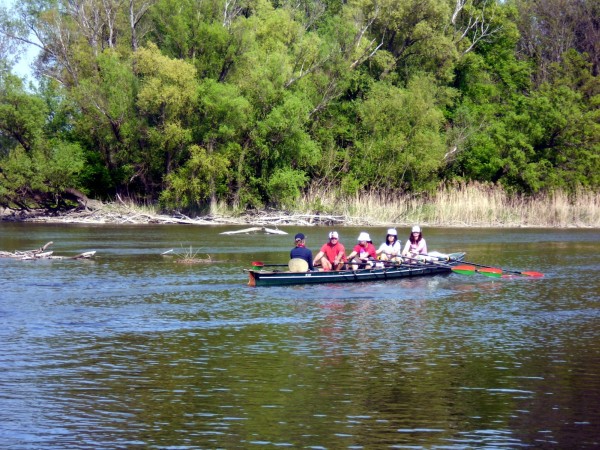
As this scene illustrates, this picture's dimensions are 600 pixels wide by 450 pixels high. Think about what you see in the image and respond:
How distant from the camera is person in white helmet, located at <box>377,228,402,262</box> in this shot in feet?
101

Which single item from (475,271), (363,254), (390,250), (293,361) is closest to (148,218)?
(390,250)

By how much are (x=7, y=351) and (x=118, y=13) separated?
52.2 m

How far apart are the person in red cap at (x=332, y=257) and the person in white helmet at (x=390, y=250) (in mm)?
2123

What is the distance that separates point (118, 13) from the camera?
66.4 meters

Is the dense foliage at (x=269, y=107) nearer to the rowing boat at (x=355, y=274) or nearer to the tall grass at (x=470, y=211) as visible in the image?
the tall grass at (x=470, y=211)

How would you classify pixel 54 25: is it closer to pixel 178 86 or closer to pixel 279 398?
pixel 178 86

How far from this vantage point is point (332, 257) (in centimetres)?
2891

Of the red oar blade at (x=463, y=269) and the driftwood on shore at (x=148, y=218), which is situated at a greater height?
the driftwood on shore at (x=148, y=218)

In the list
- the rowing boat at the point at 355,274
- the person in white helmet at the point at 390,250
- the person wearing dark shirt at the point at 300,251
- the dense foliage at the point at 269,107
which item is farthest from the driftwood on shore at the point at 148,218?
the person wearing dark shirt at the point at 300,251

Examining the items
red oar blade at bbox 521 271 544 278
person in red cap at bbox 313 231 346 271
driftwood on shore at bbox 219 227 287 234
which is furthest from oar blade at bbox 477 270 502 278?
driftwood on shore at bbox 219 227 287 234

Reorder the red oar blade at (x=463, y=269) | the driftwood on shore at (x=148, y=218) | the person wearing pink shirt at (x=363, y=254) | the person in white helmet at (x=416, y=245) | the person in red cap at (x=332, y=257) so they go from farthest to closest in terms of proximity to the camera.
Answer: the driftwood on shore at (x=148, y=218)
the person in white helmet at (x=416, y=245)
the red oar blade at (x=463, y=269)
the person wearing pink shirt at (x=363, y=254)
the person in red cap at (x=332, y=257)

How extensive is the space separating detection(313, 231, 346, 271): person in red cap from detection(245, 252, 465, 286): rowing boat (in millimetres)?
617

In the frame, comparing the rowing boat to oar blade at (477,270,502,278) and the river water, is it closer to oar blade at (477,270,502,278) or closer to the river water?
the river water

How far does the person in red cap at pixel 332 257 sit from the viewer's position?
28.7 m
